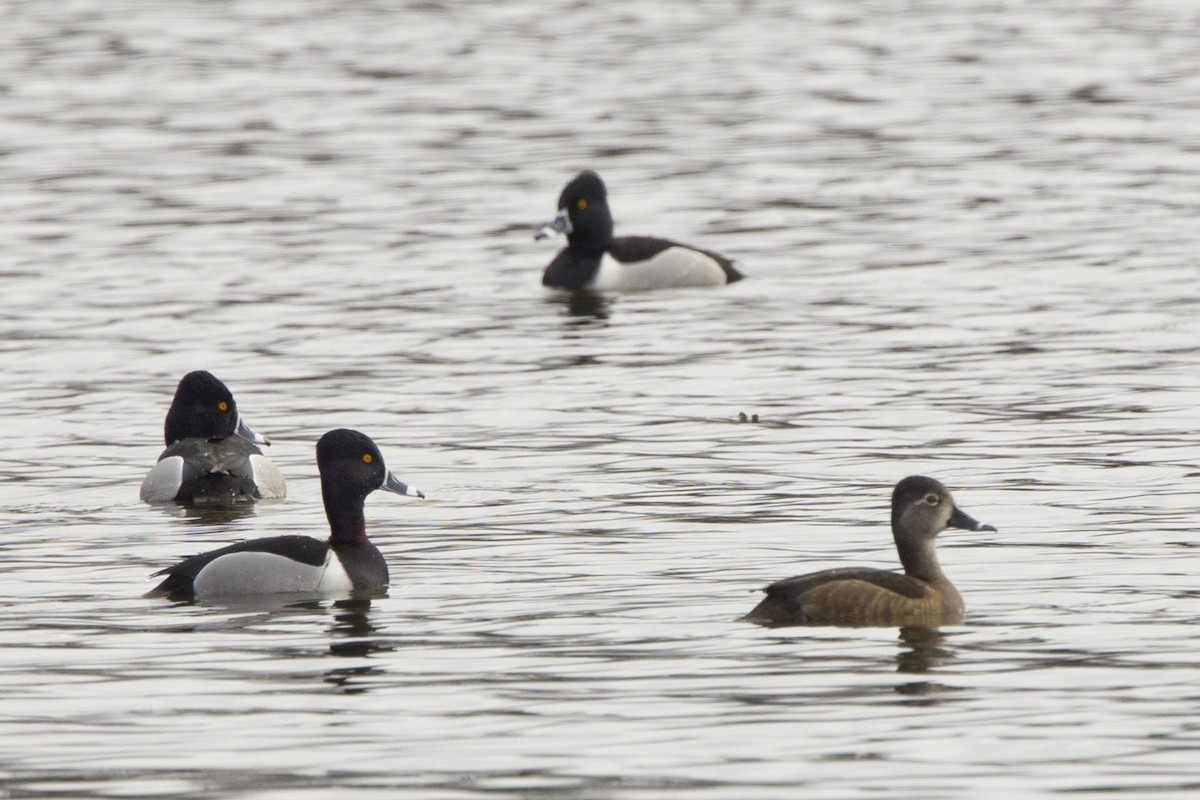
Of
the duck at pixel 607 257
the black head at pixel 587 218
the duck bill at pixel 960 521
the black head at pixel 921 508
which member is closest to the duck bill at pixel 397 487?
the black head at pixel 921 508

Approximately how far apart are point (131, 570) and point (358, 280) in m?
13.0

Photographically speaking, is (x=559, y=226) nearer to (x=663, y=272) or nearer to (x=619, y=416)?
(x=663, y=272)

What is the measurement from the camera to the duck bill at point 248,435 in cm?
1714

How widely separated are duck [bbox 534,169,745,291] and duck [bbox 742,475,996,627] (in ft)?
45.8

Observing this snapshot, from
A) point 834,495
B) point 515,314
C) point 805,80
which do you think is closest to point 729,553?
point 834,495

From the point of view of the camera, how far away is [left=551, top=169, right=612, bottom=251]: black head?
27656 mm

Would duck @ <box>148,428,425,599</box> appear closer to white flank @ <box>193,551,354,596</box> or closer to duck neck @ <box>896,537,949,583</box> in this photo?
white flank @ <box>193,551,354,596</box>

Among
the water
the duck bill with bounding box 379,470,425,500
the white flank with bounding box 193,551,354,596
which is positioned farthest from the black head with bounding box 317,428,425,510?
the water

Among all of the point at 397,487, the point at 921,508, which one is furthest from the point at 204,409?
the point at 921,508

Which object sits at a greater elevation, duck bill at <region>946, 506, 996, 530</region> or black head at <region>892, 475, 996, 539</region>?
black head at <region>892, 475, 996, 539</region>

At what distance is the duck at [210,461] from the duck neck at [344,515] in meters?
2.63

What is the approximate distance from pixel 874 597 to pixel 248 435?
6.27 meters

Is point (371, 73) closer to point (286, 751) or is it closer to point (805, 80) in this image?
point (805, 80)

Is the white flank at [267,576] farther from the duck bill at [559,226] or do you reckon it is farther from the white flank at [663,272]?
the duck bill at [559,226]
